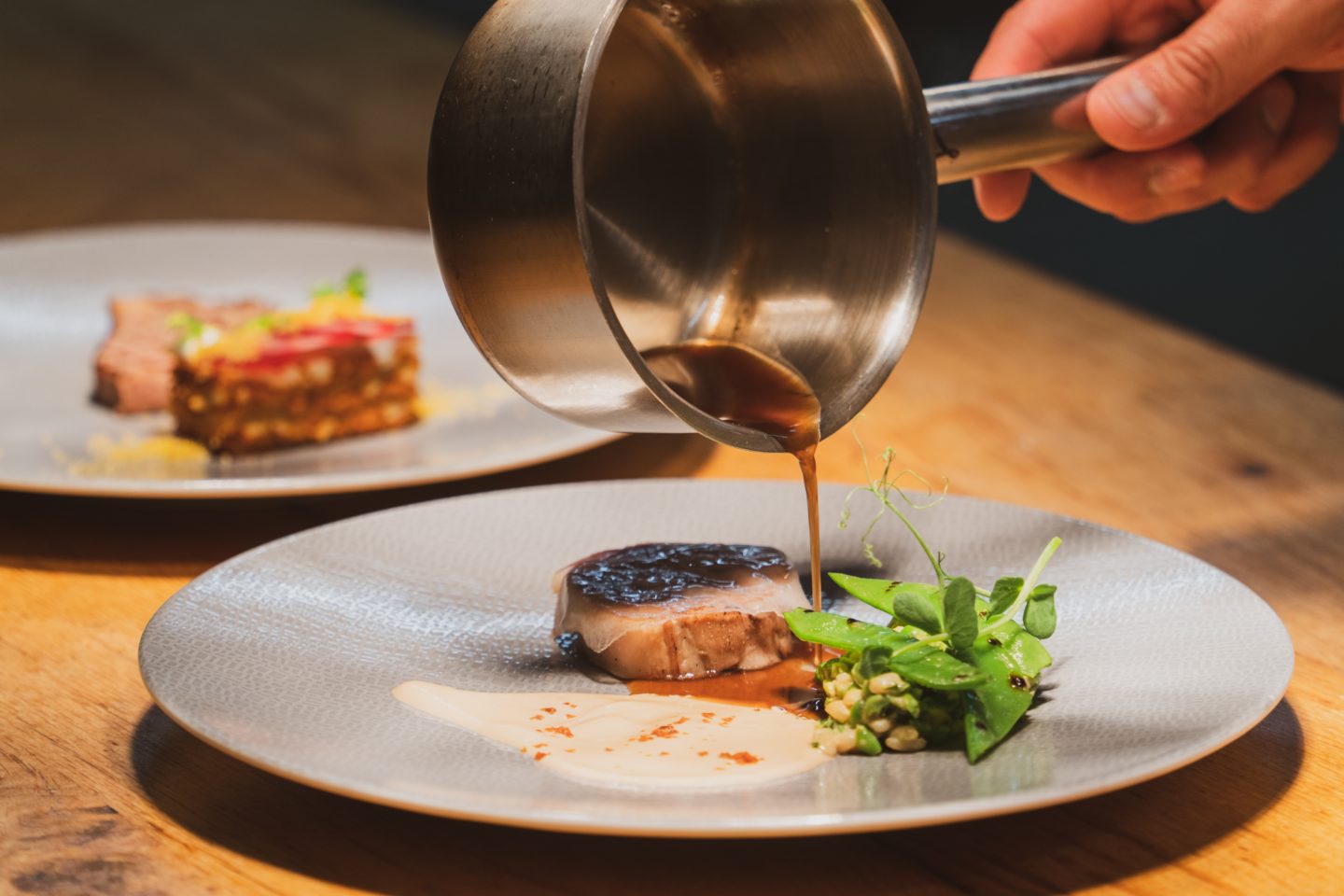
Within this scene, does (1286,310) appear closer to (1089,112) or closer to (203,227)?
(1089,112)

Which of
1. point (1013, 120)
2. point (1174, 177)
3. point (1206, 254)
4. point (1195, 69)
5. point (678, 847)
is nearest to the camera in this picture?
point (678, 847)

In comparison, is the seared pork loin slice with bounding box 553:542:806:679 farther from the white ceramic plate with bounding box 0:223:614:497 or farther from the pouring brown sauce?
the white ceramic plate with bounding box 0:223:614:497

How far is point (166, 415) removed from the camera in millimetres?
2451

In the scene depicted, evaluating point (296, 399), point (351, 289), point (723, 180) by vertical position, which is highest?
point (723, 180)

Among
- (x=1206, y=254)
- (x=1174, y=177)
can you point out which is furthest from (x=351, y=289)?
(x=1206, y=254)

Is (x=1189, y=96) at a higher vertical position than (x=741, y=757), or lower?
higher

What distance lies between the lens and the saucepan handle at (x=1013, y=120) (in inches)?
68.1

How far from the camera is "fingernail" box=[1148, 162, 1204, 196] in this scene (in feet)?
7.19

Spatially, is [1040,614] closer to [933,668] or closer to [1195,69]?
[933,668]

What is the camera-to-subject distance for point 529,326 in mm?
1385

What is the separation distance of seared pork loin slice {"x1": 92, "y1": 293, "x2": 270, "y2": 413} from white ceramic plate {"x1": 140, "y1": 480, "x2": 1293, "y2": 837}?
2.57ft

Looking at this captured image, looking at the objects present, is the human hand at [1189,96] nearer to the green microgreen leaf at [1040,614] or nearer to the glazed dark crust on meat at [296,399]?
the green microgreen leaf at [1040,614]

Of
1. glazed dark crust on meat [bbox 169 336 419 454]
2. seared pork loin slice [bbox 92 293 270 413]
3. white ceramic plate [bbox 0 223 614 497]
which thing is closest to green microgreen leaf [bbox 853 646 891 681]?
white ceramic plate [bbox 0 223 614 497]

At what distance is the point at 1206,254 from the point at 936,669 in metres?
3.02
